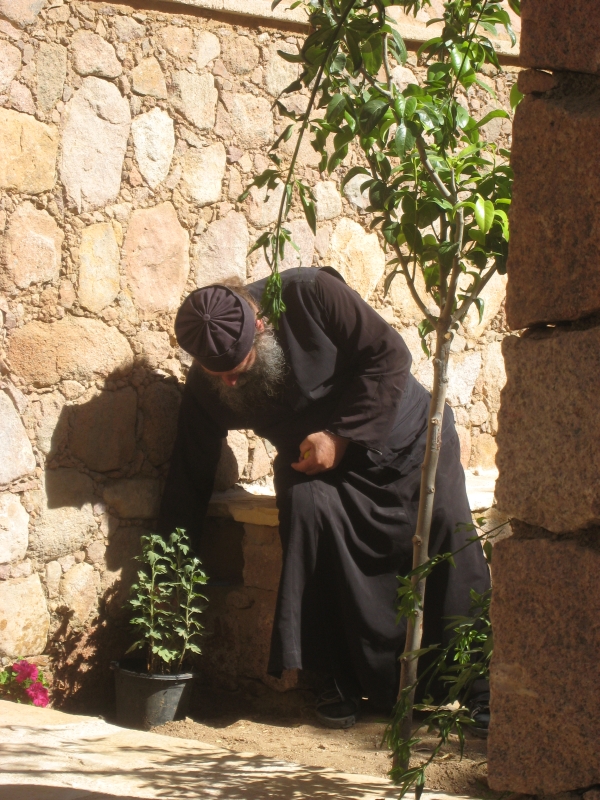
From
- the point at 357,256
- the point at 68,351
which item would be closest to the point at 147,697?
the point at 68,351

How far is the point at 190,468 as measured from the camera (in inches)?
143

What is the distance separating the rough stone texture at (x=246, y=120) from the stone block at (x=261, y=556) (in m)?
1.57

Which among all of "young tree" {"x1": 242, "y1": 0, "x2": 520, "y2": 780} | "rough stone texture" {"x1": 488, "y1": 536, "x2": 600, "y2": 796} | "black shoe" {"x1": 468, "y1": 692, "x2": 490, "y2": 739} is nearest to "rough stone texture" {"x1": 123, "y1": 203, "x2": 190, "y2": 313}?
"young tree" {"x1": 242, "y1": 0, "x2": 520, "y2": 780}

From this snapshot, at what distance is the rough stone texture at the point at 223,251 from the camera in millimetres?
3826

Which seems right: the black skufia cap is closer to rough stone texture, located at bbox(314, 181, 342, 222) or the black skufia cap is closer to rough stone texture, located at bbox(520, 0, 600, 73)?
rough stone texture, located at bbox(314, 181, 342, 222)

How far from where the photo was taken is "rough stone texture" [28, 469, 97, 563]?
134 inches

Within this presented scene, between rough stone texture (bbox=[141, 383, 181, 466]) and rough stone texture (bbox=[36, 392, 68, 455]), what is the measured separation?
353 millimetres

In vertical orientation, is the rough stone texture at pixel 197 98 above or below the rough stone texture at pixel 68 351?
above

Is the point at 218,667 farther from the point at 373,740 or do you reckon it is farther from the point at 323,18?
the point at 323,18

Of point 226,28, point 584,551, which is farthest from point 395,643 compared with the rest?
point 226,28

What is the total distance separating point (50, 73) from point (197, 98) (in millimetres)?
620

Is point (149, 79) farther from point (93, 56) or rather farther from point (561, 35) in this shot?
point (561, 35)

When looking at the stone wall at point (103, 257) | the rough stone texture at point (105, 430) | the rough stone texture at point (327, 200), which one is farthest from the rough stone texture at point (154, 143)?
the rough stone texture at point (105, 430)

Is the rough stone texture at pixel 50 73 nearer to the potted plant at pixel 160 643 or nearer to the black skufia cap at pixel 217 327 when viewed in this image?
the black skufia cap at pixel 217 327
